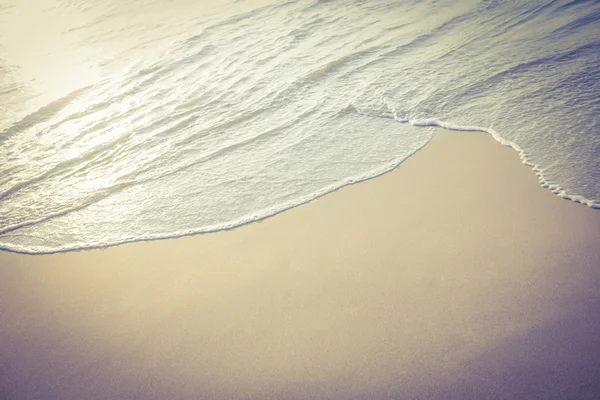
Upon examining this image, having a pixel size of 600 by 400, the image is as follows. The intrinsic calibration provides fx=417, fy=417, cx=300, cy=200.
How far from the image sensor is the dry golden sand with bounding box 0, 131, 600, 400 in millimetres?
2396

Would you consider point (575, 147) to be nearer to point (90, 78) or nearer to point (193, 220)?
point (193, 220)

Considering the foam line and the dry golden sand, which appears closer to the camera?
the dry golden sand

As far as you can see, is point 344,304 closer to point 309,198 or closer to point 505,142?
point 309,198

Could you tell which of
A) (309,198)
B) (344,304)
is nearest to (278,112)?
(309,198)

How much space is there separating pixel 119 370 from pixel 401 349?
181 centimetres

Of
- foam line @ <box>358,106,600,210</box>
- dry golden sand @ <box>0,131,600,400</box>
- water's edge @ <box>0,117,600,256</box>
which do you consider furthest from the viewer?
water's edge @ <box>0,117,600,256</box>

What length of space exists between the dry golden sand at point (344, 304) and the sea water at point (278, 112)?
34 cm

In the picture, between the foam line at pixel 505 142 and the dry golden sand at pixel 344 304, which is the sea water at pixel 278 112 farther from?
the dry golden sand at pixel 344 304

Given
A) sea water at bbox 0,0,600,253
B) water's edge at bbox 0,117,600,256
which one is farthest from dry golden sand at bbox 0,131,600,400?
sea water at bbox 0,0,600,253

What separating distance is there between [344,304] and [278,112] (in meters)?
3.44

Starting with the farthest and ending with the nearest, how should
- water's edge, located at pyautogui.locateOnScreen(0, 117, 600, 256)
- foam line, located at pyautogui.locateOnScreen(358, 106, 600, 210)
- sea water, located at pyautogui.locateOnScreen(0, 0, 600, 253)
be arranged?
sea water, located at pyautogui.locateOnScreen(0, 0, 600, 253)
water's edge, located at pyautogui.locateOnScreen(0, 117, 600, 256)
foam line, located at pyautogui.locateOnScreen(358, 106, 600, 210)

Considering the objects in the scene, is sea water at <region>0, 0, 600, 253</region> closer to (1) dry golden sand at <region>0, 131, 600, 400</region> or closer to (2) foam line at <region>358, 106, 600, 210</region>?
(2) foam line at <region>358, 106, 600, 210</region>

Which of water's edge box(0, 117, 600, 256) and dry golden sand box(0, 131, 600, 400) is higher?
water's edge box(0, 117, 600, 256)

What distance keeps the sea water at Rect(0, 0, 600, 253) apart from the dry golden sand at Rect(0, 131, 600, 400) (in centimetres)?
34
